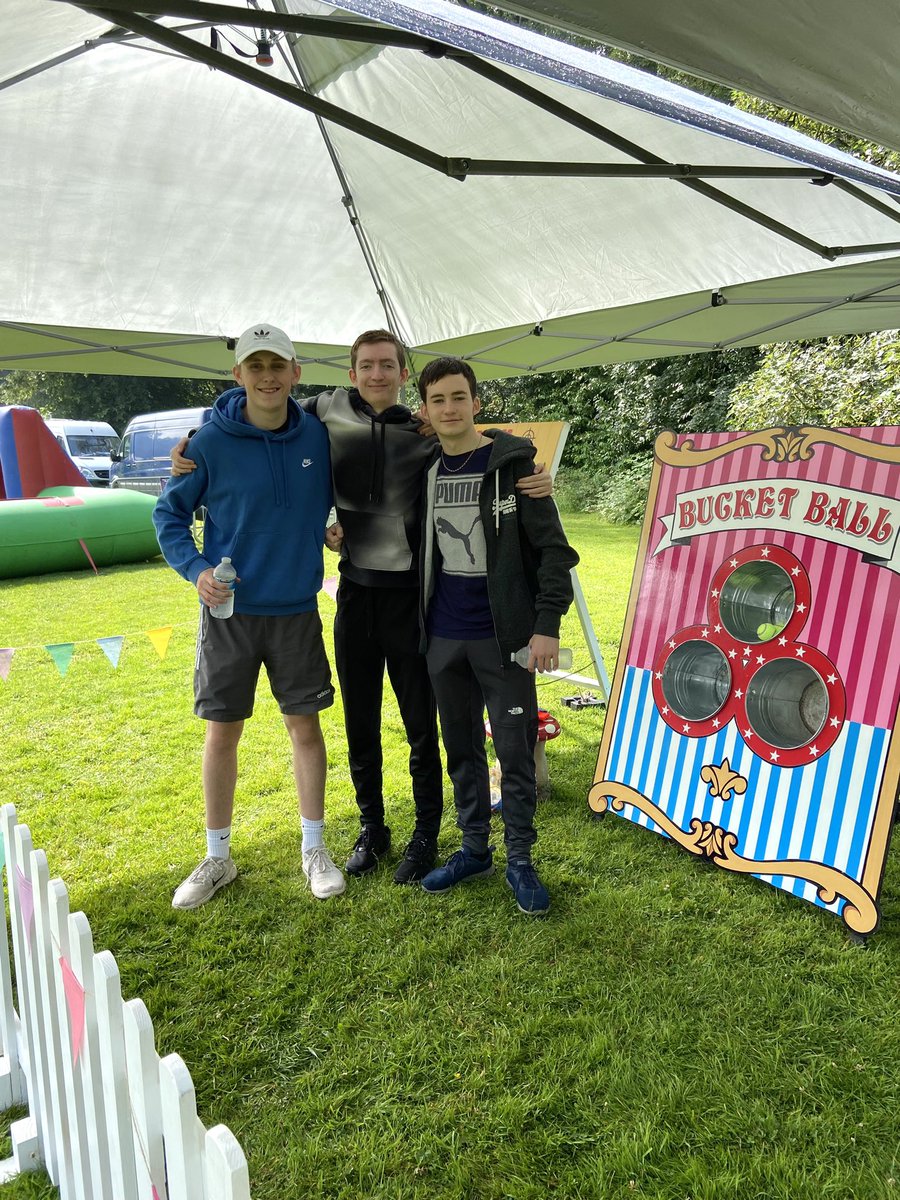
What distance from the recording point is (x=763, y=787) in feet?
9.04

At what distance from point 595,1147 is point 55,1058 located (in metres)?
1.16

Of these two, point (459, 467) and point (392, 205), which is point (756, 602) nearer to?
point (459, 467)

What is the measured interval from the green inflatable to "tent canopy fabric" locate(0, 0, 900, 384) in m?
5.92

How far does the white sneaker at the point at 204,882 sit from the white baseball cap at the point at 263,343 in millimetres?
1749

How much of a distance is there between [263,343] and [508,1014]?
6.89ft

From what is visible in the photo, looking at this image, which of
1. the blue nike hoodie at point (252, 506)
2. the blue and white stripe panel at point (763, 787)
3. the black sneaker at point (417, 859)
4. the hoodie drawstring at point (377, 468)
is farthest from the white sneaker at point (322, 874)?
the hoodie drawstring at point (377, 468)

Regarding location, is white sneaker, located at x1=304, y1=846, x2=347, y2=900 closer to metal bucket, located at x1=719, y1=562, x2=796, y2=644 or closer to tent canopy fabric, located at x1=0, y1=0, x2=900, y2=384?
metal bucket, located at x1=719, y1=562, x2=796, y2=644

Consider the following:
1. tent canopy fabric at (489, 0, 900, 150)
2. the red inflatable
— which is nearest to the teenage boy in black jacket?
tent canopy fabric at (489, 0, 900, 150)

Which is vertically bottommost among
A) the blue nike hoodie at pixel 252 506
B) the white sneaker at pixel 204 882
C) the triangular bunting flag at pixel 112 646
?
the white sneaker at pixel 204 882

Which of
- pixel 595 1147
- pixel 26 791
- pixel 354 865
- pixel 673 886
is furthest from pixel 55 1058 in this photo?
pixel 26 791

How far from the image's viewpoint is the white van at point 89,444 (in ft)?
64.5

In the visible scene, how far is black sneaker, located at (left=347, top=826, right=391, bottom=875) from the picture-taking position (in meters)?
2.84

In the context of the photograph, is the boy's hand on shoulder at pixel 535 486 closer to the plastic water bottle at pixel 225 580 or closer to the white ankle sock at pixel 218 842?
the plastic water bottle at pixel 225 580

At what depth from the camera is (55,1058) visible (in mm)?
1466
